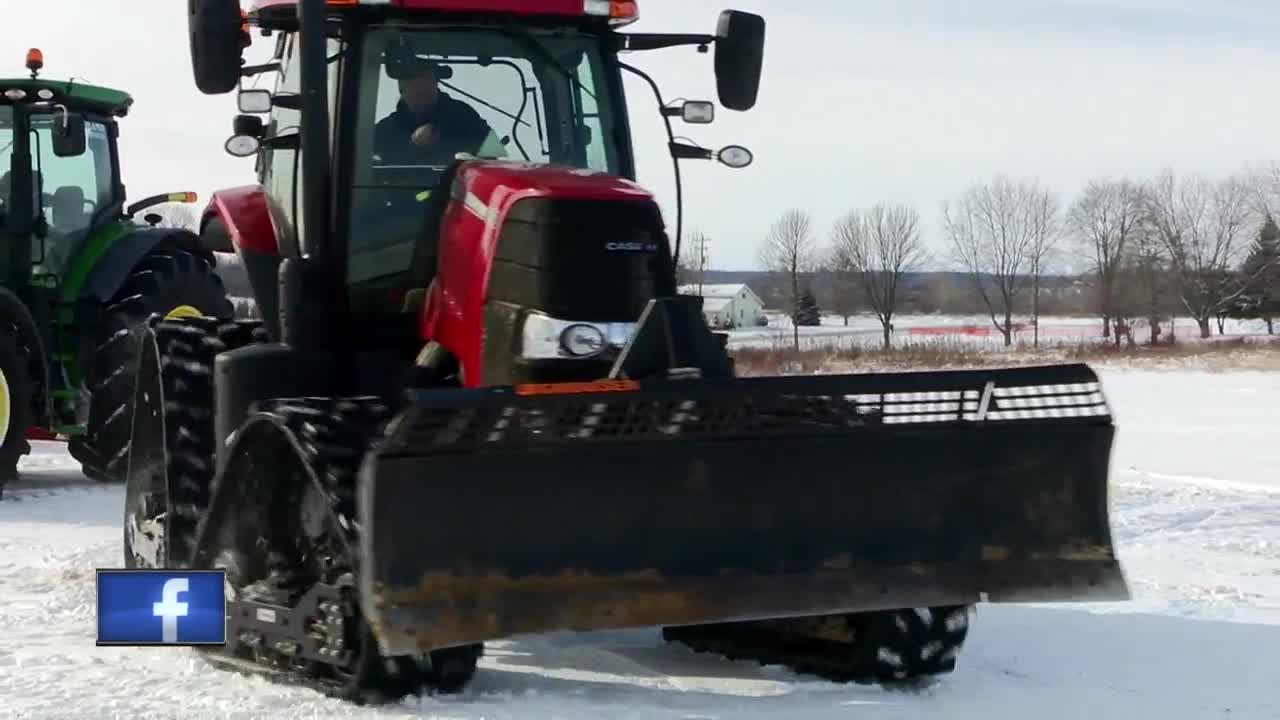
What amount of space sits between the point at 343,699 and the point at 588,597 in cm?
91

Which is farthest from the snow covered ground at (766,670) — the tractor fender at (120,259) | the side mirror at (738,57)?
the tractor fender at (120,259)

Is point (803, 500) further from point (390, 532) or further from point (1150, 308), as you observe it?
point (1150, 308)

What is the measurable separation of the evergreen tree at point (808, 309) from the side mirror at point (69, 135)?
69.0 metres

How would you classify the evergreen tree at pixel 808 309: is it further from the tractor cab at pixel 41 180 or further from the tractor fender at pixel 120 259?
the tractor cab at pixel 41 180

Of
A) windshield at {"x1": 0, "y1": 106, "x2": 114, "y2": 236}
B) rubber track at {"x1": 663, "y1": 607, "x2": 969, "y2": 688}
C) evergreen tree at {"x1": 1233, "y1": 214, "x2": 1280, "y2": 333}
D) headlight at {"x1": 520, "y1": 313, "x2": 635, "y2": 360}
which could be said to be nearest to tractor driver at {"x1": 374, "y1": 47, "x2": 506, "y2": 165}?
headlight at {"x1": 520, "y1": 313, "x2": 635, "y2": 360}

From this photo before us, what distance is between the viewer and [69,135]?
9.75 m

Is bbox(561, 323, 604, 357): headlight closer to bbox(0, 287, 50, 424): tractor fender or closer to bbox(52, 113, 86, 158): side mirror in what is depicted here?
bbox(52, 113, 86, 158): side mirror

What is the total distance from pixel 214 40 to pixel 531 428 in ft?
5.72

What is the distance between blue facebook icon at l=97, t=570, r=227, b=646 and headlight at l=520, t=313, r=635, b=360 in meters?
1.29

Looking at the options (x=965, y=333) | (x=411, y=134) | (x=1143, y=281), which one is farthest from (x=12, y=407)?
(x=965, y=333)

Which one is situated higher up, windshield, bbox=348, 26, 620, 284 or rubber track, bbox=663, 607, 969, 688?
windshield, bbox=348, 26, 620, 284

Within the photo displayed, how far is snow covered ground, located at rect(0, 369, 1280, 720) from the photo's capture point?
477 centimetres

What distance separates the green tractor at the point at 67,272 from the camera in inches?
391

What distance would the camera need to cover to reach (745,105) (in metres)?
5.76
